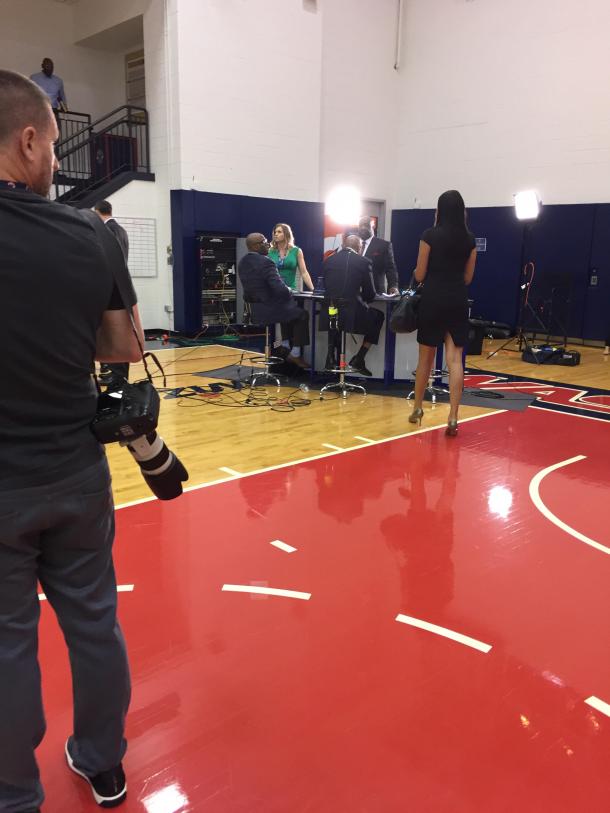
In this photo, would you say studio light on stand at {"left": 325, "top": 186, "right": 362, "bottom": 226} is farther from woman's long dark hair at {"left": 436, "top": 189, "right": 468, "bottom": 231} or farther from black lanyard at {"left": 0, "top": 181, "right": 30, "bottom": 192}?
black lanyard at {"left": 0, "top": 181, "right": 30, "bottom": 192}

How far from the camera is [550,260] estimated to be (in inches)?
435

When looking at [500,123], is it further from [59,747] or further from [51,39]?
[59,747]

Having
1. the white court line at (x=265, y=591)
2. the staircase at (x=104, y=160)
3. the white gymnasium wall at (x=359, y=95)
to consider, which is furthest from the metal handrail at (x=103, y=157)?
the white court line at (x=265, y=591)

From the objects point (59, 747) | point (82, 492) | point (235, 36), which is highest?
point (235, 36)

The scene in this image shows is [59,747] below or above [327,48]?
below

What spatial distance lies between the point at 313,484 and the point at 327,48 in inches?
409

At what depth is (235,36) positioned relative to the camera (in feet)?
33.1

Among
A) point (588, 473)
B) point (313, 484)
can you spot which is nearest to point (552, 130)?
point (588, 473)

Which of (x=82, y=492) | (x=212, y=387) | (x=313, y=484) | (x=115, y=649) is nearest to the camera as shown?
(x=82, y=492)

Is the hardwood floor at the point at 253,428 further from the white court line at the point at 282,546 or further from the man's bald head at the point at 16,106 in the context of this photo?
the man's bald head at the point at 16,106

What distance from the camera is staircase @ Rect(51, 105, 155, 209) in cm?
1013

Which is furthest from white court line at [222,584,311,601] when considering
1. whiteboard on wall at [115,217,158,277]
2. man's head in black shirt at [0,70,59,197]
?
whiteboard on wall at [115,217,158,277]

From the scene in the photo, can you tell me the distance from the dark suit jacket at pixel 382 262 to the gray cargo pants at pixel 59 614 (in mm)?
5984

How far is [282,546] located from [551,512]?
1537 mm
